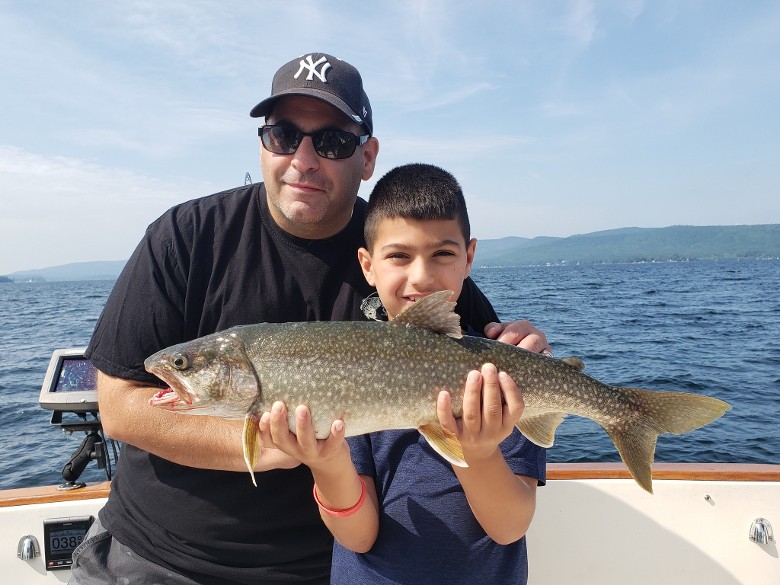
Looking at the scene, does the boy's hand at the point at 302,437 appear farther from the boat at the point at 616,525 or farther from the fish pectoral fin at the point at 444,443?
the boat at the point at 616,525

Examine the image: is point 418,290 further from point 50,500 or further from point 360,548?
point 50,500

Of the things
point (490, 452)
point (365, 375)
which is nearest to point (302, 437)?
point (365, 375)

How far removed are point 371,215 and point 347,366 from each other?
124 cm

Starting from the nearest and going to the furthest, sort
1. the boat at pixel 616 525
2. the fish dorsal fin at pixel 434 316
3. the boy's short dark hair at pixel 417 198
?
the fish dorsal fin at pixel 434 316 < the boy's short dark hair at pixel 417 198 < the boat at pixel 616 525

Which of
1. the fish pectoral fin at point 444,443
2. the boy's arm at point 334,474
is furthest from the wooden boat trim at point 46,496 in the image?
the fish pectoral fin at point 444,443

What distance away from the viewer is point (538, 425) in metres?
3.26

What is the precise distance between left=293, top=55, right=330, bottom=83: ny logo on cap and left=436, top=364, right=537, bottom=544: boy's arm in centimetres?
227

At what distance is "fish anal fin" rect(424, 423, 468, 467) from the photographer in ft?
9.62

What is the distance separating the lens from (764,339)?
26.1 m

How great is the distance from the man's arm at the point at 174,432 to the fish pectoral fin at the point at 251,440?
0.39 metres

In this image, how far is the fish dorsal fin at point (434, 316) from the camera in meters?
3.10

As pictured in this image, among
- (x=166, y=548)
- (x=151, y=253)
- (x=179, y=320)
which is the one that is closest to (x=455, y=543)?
(x=166, y=548)

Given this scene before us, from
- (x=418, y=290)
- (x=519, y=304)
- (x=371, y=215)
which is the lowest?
(x=519, y=304)

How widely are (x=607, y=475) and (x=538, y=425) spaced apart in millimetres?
2194
